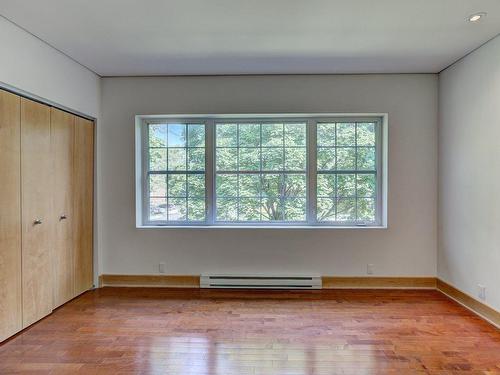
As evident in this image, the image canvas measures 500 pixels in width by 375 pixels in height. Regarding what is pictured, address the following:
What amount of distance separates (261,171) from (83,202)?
2171mm

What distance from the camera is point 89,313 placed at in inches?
127

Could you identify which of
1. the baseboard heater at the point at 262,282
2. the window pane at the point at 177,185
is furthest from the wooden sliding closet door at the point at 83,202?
the baseboard heater at the point at 262,282

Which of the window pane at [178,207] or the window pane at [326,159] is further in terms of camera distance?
the window pane at [178,207]

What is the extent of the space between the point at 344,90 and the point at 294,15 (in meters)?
1.58

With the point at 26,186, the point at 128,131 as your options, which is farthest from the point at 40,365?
the point at 128,131

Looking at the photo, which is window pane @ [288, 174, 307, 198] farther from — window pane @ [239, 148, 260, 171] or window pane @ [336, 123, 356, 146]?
window pane @ [336, 123, 356, 146]

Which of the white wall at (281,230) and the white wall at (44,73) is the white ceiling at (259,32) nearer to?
the white wall at (44,73)

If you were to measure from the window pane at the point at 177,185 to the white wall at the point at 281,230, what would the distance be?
466 mm

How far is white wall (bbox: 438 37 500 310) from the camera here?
294cm

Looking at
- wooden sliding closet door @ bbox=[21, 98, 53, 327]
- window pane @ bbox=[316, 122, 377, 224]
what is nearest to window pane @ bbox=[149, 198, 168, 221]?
wooden sliding closet door @ bbox=[21, 98, 53, 327]

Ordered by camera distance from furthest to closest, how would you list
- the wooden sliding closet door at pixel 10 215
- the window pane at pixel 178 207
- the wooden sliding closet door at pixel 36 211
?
the window pane at pixel 178 207, the wooden sliding closet door at pixel 36 211, the wooden sliding closet door at pixel 10 215

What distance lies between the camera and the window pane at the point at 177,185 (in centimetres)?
415

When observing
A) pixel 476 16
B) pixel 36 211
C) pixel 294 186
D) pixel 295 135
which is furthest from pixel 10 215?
pixel 476 16

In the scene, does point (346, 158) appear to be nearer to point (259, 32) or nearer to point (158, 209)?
point (259, 32)
